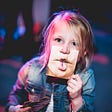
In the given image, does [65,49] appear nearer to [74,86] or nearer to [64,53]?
[64,53]

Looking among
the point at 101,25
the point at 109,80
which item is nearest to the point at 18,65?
the point at 109,80

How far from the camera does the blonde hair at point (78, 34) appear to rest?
1833 millimetres

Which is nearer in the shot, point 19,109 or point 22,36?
point 19,109

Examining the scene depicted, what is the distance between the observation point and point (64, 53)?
1.82 m

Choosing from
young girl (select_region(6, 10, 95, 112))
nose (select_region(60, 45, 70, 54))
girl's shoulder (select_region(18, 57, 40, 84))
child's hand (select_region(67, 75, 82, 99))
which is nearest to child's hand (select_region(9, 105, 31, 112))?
young girl (select_region(6, 10, 95, 112))

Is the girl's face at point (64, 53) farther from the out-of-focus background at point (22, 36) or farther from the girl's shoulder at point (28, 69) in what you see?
the out-of-focus background at point (22, 36)

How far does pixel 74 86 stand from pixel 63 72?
9cm

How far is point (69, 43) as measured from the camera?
1.83 m

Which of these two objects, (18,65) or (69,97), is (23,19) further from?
(69,97)

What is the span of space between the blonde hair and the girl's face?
0.10 feet

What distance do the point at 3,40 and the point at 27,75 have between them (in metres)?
0.92

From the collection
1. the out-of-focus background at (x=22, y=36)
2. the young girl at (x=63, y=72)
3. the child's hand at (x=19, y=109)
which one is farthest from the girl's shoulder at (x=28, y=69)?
the out-of-focus background at (x=22, y=36)

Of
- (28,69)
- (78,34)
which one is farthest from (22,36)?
(78,34)

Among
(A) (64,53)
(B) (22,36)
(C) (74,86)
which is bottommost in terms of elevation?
(C) (74,86)
